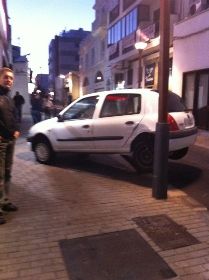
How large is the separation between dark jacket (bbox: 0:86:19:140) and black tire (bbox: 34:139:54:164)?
3.86 m

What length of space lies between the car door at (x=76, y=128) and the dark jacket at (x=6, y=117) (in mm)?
3271

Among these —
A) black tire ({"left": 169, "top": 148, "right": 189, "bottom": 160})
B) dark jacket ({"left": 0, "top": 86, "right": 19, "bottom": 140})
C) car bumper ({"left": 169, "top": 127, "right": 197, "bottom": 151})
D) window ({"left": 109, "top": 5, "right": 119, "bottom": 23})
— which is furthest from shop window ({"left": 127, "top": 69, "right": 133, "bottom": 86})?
dark jacket ({"left": 0, "top": 86, "right": 19, "bottom": 140})

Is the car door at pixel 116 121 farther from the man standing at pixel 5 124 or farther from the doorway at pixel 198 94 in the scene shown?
the doorway at pixel 198 94

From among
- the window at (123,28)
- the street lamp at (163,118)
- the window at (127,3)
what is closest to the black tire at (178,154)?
the street lamp at (163,118)

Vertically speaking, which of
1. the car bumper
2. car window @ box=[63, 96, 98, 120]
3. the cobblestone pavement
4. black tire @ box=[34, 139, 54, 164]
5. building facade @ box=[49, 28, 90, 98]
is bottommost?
the cobblestone pavement

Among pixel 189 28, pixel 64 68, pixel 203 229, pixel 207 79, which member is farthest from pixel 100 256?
pixel 64 68

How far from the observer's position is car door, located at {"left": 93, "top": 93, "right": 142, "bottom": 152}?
783 cm

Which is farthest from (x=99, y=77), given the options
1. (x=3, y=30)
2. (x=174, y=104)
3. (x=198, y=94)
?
(x=174, y=104)

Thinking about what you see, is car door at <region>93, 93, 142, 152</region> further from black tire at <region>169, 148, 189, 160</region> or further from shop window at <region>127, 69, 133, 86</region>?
shop window at <region>127, 69, 133, 86</region>

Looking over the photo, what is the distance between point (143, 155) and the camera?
25.9 feet

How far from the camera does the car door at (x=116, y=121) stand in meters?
7.83

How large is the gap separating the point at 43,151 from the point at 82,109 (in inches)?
54.6

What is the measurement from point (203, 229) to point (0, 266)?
8.12 ft

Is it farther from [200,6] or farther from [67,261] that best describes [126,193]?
[200,6]
